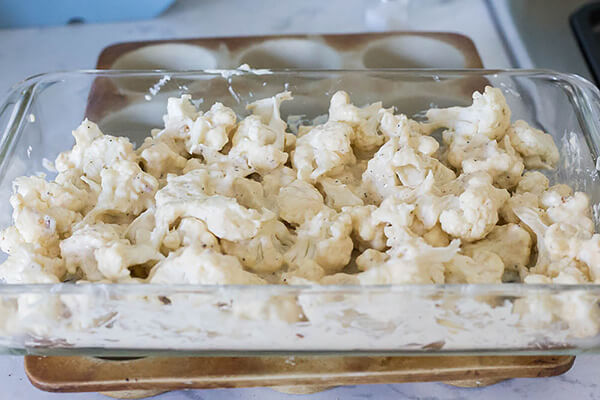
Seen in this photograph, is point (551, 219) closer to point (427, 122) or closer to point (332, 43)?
point (427, 122)

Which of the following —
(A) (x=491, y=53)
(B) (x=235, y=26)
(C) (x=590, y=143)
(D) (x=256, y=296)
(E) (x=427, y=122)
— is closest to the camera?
(D) (x=256, y=296)

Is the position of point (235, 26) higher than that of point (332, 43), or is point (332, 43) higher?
point (235, 26)

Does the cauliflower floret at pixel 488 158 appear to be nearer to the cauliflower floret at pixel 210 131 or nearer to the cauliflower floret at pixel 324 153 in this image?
the cauliflower floret at pixel 324 153

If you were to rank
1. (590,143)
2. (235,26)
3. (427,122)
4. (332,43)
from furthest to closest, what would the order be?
1. (235,26)
2. (332,43)
3. (427,122)
4. (590,143)

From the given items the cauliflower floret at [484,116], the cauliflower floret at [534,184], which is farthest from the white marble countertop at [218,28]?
the cauliflower floret at [534,184]

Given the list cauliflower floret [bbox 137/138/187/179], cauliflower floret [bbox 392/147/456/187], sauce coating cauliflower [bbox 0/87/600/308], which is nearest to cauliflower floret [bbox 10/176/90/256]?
sauce coating cauliflower [bbox 0/87/600/308]

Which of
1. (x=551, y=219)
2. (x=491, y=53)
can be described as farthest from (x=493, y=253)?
(x=491, y=53)

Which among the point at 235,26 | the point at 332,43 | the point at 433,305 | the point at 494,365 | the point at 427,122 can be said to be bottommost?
the point at 494,365
